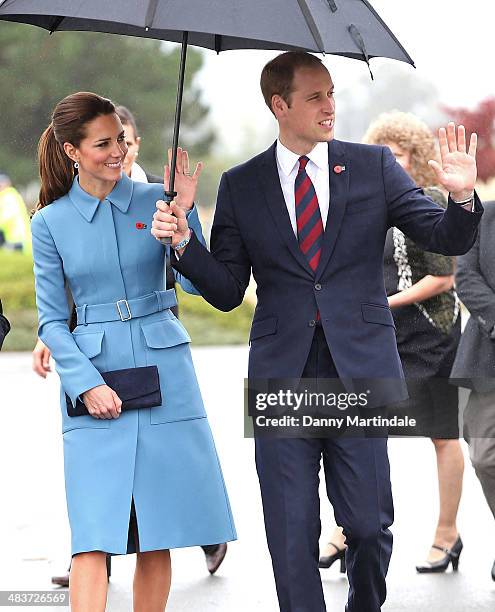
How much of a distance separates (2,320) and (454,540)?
2.61 m

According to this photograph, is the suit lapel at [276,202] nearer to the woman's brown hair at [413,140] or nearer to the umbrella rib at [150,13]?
the umbrella rib at [150,13]

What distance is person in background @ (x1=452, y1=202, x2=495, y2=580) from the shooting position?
19.5 ft

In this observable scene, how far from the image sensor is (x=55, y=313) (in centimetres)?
472

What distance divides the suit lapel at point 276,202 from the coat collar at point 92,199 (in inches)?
18.0

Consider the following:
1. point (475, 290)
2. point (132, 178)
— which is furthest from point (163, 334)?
point (475, 290)

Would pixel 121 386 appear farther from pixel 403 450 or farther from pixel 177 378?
pixel 403 450

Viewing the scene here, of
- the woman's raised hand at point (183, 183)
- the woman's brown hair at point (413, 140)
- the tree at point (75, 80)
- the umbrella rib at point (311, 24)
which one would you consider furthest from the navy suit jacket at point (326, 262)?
the tree at point (75, 80)

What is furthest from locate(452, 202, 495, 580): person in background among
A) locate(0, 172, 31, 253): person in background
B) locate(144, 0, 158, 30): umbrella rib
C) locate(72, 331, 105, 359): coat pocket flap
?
locate(0, 172, 31, 253): person in background

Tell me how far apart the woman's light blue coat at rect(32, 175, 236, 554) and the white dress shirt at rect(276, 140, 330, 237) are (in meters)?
0.32

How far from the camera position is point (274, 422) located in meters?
4.77

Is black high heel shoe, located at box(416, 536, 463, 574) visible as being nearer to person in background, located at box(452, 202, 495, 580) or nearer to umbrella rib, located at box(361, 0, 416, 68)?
person in background, located at box(452, 202, 495, 580)

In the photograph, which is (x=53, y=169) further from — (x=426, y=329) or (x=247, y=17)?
(x=426, y=329)

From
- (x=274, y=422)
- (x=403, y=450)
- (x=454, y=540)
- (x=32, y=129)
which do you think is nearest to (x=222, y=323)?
(x=32, y=129)

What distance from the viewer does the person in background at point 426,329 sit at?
20.4ft
